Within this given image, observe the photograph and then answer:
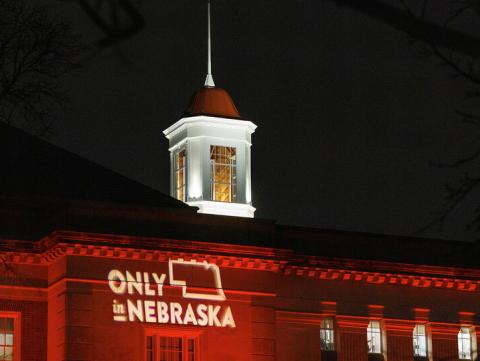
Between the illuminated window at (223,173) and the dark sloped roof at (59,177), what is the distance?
3.99m

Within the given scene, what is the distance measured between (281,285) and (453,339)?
7.49 metres

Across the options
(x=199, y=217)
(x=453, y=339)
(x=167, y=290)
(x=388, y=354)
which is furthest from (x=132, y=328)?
(x=453, y=339)

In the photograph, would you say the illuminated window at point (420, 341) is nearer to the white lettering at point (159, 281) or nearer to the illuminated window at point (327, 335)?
the illuminated window at point (327, 335)

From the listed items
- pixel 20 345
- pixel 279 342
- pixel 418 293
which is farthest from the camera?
pixel 418 293

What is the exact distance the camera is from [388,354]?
50.2m

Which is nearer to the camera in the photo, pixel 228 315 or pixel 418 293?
pixel 228 315

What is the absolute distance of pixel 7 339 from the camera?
45.2 meters

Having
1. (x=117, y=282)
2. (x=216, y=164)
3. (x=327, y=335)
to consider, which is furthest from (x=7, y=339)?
(x=216, y=164)

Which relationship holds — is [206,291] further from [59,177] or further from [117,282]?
[59,177]

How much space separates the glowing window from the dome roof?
13427 millimetres

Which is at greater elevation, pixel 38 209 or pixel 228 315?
pixel 38 209

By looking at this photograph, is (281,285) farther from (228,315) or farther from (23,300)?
(23,300)

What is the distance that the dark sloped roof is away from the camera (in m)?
51.4

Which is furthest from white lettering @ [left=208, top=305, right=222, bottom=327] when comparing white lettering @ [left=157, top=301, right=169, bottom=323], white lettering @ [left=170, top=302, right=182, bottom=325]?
white lettering @ [left=157, top=301, right=169, bottom=323]
